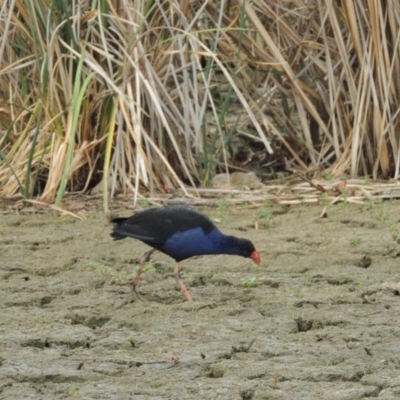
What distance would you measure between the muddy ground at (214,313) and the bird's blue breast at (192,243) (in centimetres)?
19

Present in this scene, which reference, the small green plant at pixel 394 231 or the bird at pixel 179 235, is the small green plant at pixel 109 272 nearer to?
the bird at pixel 179 235

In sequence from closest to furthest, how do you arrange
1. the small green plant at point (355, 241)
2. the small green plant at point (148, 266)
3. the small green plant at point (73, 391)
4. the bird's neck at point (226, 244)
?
the small green plant at point (73, 391), the bird's neck at point (226, 244), the small green plant at point (148, 266), the small green plant at point (355, 241)

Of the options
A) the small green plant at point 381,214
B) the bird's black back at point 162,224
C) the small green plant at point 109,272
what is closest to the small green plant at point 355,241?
the small green plant at point 381,214

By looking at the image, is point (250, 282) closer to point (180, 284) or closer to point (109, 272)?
point (180, 284)

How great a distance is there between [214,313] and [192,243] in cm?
39

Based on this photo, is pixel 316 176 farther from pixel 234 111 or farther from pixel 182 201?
pixel 234 111

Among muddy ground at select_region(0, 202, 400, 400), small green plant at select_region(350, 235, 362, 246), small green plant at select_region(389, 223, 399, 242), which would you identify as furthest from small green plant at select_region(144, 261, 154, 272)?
small green plant at select_region(389, 223, 399, 242)

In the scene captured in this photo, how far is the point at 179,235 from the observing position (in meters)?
4.74

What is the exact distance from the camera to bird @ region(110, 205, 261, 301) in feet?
15.6

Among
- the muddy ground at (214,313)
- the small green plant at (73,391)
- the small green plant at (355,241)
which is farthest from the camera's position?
the small green plant at (355,241)

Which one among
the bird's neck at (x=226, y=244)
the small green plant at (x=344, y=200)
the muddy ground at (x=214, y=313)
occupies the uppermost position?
the small green plant at (x=344, y=200)

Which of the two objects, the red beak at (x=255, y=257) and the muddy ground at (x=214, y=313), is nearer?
the muddy ground at (x=214, y=313)

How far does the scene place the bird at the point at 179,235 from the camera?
4.75m

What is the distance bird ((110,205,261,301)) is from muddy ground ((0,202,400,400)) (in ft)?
0.55
